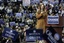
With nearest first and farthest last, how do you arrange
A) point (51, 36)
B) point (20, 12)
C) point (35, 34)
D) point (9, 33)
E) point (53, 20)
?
1. point (51, 36)
2. point (35, 34)
3. point (9, 33)
4. point (53, 20)
5. point (20, 12)

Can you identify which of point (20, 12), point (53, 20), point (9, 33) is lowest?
point (20, 12)

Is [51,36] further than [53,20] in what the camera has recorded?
No

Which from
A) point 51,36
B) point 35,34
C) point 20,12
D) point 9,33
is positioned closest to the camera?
point 51,36

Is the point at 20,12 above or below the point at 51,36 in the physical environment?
below

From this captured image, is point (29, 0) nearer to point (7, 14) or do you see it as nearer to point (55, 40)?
point (7, 14)

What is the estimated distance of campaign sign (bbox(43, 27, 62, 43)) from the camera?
8.38 m

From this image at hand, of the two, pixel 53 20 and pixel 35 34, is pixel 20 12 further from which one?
pixel 35 34

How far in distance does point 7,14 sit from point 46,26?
7298 millimetres

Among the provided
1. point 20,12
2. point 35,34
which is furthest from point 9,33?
point 20,12

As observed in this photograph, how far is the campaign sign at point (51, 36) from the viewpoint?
330 inches

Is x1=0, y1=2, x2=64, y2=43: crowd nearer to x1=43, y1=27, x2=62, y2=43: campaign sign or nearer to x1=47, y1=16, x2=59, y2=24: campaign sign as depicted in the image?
x1=47, y1=16, x2=59, y2=24: campaign sign

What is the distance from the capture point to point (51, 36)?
8.39m

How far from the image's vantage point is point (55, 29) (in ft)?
29.8

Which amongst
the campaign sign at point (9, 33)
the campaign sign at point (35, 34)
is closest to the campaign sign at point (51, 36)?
the campaign sign at point (35, 34)
